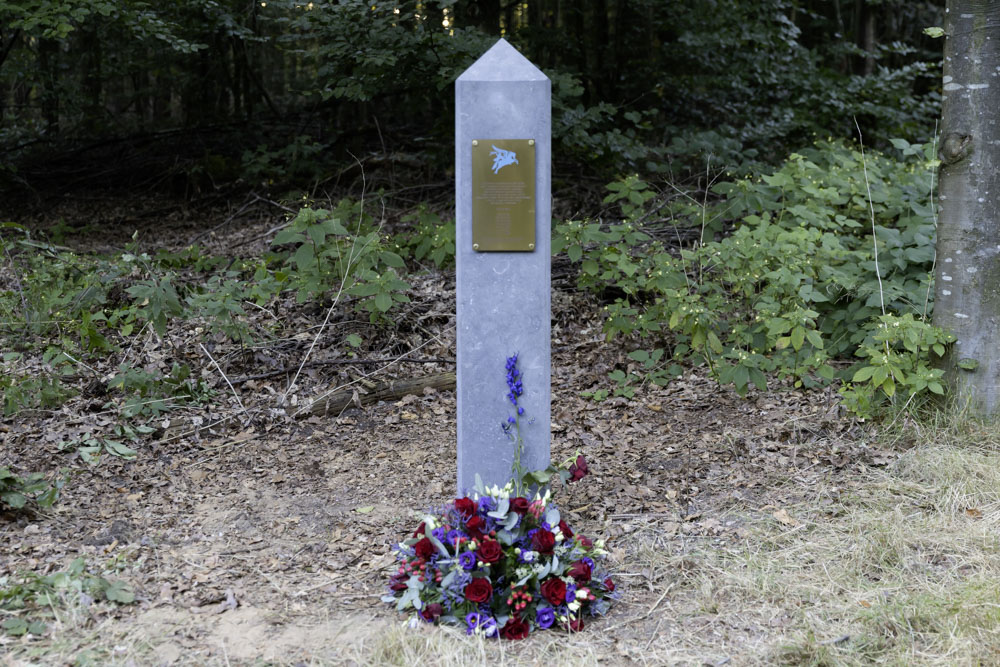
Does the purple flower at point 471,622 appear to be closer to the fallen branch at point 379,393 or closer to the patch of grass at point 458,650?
the patch of grass at point 458,650

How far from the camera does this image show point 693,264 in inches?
237

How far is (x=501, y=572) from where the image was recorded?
9.62 ft

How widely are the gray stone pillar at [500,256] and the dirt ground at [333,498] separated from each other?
64cm

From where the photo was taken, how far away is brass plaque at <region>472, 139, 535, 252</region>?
316 centimetres

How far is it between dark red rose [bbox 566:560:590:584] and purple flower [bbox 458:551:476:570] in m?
0.36

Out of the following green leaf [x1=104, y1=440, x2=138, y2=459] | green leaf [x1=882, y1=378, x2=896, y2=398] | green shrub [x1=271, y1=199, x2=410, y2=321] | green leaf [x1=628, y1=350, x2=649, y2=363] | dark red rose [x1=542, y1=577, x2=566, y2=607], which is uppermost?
green shrub [x1=271, y1=199, x2=410, y2=321]

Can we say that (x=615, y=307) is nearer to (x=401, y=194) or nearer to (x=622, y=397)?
(x=622, y=397)

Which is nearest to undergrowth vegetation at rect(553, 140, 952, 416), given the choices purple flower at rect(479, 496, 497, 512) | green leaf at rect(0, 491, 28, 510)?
purple flower at rect(479, 496, 497, 512)

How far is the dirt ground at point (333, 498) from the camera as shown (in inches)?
111

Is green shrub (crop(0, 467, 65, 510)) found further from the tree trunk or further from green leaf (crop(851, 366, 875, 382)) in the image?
the tree trunk

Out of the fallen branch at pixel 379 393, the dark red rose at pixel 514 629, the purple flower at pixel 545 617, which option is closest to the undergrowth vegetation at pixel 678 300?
the fallen branch at pixel 379 393

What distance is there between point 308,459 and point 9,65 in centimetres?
837

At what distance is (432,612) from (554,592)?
44cm

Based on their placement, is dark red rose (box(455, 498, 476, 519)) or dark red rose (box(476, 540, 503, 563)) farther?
dark red rose (box(455, 498, 476, 519))
